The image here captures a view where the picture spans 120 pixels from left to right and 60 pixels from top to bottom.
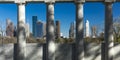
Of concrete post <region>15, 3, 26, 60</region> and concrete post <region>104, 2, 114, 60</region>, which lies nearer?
concrete post <region>104, 2, 114, 60</region>

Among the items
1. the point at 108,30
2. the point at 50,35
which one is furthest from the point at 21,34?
the point at 108,30

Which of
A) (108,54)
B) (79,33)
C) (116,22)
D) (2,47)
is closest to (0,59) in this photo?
(2,47)

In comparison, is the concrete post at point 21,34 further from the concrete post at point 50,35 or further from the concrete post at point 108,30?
the concrete post at point 108,30

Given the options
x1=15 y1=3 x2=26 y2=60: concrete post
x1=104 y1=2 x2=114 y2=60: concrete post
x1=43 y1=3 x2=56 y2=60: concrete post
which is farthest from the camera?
x1=15 y1=3 x2=26 y2=60: concrete post

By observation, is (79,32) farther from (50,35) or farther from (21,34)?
(21,34)

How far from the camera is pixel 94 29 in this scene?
100812mm

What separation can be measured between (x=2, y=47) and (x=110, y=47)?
531 inches

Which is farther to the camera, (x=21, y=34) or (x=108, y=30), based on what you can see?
(x=21, y=34)

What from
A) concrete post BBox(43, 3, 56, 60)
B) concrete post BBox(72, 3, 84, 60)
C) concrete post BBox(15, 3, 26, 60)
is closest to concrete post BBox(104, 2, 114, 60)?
concrete post BBox(72, 3, 84, 60)

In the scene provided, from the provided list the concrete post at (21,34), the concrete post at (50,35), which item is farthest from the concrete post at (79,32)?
the concrete post at (21,34)

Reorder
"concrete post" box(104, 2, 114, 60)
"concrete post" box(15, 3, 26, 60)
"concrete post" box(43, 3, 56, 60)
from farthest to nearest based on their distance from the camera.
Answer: "concrete post" box(15, 3, 26, 60) < "concrete post" box(43, 3, 56, 60) < "concrete post" box(104, 2, 114, 60)

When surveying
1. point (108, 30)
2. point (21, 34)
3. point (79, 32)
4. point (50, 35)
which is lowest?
point (50, 35)

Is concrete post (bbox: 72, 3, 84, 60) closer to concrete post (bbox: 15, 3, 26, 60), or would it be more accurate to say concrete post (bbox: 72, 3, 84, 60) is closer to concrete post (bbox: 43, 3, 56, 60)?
concrete post (bbox: 43, 3, 56, 60)

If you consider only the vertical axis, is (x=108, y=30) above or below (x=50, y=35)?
above
